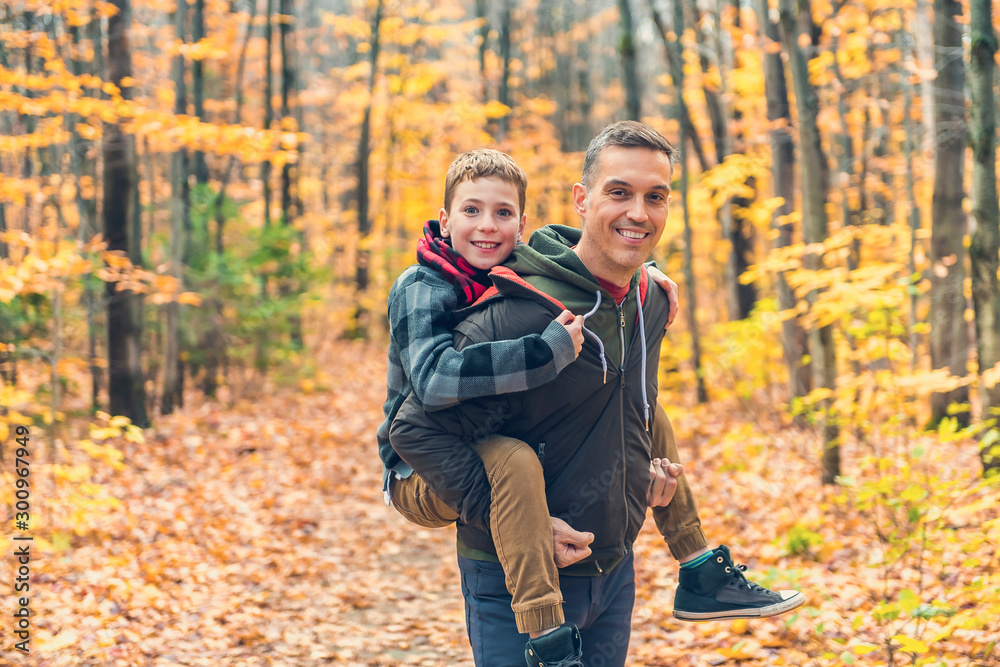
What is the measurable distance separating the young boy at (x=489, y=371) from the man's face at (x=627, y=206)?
26 cm

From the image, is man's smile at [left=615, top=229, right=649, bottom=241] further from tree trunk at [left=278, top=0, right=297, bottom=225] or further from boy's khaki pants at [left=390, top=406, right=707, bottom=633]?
tree trunk at [left=278, top=0, right=297, bottom=225]

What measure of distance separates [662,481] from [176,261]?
9.68m

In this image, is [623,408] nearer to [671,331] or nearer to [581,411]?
[581,411]

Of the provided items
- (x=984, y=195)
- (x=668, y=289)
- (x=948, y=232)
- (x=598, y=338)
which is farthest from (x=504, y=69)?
(x=598, y=338)

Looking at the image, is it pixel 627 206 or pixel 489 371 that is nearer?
pixel 489 371

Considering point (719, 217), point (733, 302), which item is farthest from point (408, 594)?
point (719, 217)

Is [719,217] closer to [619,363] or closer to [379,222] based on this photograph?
[379,222]

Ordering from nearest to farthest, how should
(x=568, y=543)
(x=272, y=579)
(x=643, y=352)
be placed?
1. (x=568, y=543)
2. (x=643, y=352)
3. (x=272, y=579)

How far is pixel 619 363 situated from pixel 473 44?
960 inches

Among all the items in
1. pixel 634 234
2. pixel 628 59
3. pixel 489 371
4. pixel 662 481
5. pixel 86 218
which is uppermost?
pixel 628 59

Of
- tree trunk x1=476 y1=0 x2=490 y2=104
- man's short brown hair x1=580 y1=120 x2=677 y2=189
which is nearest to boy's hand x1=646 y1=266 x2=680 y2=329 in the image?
man's short brown hair x1=580 y1=120 x2=677 y2=189

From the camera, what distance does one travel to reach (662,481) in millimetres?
2328

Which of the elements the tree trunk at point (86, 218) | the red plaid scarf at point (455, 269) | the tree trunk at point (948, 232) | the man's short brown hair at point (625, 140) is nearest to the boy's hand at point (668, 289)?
the man's short brown hair at point (625, 140)

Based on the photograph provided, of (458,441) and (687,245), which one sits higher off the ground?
(687,245)
